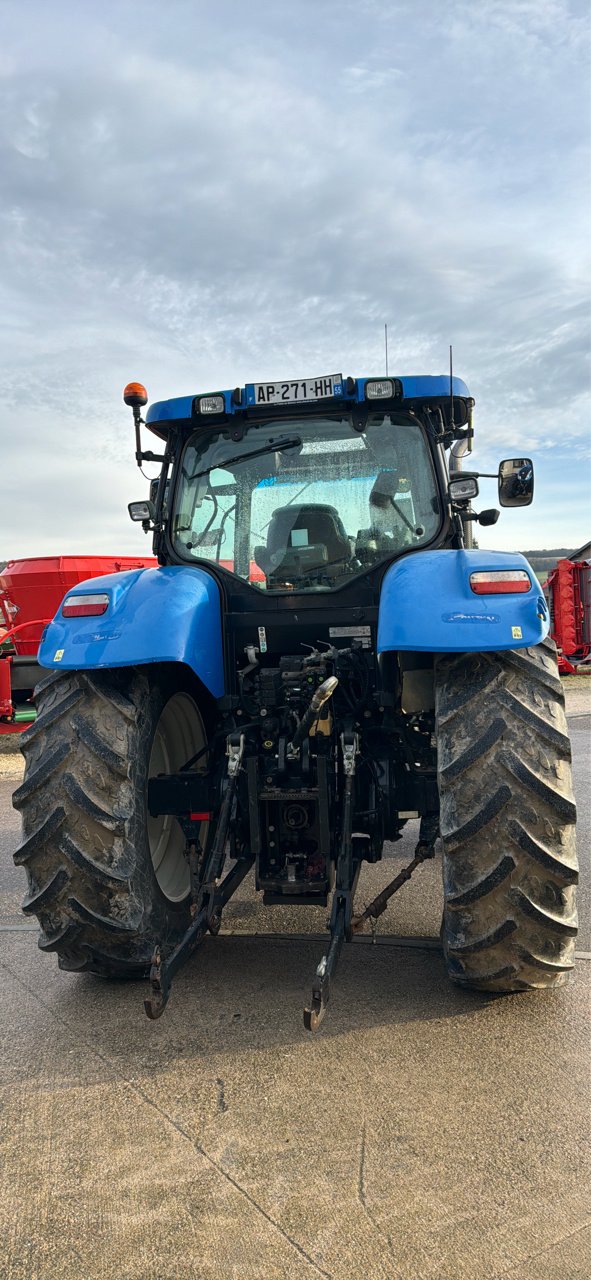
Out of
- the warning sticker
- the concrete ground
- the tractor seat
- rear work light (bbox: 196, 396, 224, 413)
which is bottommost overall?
the concrete ground

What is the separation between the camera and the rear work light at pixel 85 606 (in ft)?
10.8

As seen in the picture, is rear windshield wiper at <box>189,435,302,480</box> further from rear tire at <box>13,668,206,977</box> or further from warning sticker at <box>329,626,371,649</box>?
rear tire at <box>13,668,206,977</box>

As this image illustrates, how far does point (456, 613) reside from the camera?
2.93m

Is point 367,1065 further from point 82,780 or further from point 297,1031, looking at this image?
point 82,780

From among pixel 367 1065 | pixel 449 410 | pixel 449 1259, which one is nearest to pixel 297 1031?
pixel 367 1065

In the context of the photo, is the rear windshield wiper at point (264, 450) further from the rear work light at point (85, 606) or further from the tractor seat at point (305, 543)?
the rear work light at point (85, 606)

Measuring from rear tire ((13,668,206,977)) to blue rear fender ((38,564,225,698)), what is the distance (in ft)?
0.46

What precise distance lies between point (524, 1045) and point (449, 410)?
2.63m

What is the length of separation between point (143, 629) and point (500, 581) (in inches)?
50.9

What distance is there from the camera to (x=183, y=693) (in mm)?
3801

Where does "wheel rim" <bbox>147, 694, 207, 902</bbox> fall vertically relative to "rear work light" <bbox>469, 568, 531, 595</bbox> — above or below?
below

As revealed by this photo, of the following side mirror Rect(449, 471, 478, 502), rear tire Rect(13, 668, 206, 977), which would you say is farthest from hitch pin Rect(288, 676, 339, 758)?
side mirror Rect(449, 471, 478, 502)

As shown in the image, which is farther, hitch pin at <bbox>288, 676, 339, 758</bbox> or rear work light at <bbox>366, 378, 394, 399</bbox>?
rear work light at <bbox>366, 378, 394, 399</bbox>

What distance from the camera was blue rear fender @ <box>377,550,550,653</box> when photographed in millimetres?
2871
